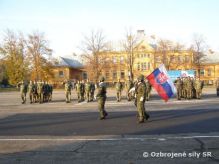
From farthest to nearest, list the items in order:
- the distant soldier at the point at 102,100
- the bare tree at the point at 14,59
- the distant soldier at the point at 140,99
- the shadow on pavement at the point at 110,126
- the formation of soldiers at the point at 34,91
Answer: the bare tree at the point at 14,59, the formation of soldiers at the point at 34,91, the distant soldier at the point at 102,100, the distant soldier at the point at 140,99, the shadow on pavement at the point at 110,126

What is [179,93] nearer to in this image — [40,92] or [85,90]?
[85,90]

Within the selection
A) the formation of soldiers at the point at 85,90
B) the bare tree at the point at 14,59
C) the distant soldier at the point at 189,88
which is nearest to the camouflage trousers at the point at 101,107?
the formation of soldiers at the point at 85,90

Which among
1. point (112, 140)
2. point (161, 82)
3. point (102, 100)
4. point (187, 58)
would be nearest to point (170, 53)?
point (187, 58)

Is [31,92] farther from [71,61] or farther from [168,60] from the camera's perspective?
[71,61]

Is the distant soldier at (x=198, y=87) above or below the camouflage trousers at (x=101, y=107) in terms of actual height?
above

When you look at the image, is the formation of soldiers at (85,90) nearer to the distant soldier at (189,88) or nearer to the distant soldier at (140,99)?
the distant soldier at (189,88)

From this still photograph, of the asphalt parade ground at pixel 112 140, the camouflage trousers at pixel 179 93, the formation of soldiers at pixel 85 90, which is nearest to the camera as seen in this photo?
the asphalt parade ground at pixel 112 140

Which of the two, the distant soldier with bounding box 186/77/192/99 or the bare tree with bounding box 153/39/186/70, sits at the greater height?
the bare tree with bounding box 153/39/186/70

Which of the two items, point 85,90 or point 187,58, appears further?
point 187,58

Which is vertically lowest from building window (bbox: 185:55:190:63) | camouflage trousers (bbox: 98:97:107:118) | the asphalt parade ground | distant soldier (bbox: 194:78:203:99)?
the asphalt parade ground

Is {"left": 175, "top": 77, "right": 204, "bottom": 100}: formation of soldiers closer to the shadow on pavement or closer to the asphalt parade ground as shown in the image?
the shadow on pavement

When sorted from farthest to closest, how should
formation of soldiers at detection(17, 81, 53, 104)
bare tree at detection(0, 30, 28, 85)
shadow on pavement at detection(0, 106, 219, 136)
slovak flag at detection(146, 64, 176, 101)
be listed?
bare tree at detection(0, 30, 28, 85), formation of soldiers at detection(17, 81, 53, 104), slovak flag at detection(146, 64, 176, 101), shadow on pavement at detection(0, 106, 219, 136)

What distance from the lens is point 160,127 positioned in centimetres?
1367

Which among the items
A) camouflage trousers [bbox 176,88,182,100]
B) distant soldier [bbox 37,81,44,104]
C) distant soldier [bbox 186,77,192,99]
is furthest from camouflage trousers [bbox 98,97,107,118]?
distant soldier [bbox 186,77,192,99]
